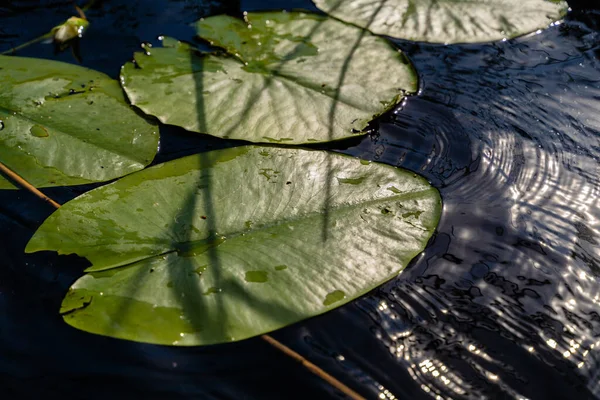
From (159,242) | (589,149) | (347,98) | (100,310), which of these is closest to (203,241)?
(159,242)

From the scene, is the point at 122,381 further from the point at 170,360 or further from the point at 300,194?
the point at 300,194

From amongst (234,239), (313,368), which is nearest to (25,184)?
(234,239)

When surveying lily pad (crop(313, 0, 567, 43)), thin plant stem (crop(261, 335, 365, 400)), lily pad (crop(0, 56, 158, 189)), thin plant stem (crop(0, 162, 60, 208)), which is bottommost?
thin plant stem (crop(261, 335, 365, 400))

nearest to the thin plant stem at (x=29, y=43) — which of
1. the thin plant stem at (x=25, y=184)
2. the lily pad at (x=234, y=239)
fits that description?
the thin plant stem at (x=25, y=184)

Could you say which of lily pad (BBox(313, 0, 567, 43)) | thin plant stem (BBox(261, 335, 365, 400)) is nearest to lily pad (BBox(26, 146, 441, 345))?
thin plant stem (BBox(261, 335, 365, 400))

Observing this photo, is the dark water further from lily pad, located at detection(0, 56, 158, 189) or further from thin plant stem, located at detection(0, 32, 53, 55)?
thin plant stem, located at detection(0, 32, 53, 55)

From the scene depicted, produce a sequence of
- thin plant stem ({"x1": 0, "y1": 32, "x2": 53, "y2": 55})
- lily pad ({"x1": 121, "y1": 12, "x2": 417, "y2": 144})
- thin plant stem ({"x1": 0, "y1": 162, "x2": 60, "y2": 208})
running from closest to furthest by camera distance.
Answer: thin plant stem ({"x1": 0, "y1": 162, "x2": 60, "y2": 208}), lily pad ({"x1": 121, "y1": 12, "x2": 417, "y2": 144}), thin plant stem ({"x1": 0, "y1": 32, "x2": 53, "y2": 55})
